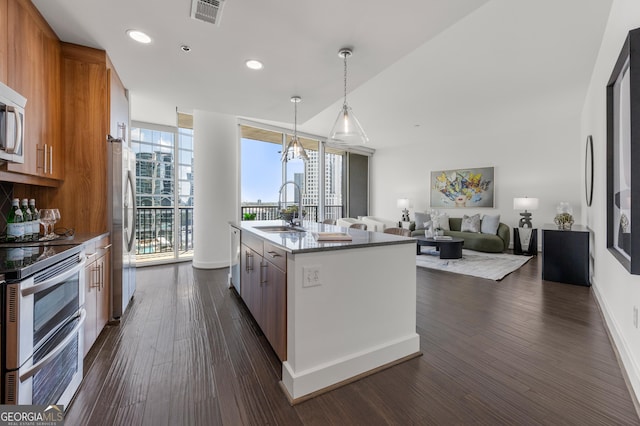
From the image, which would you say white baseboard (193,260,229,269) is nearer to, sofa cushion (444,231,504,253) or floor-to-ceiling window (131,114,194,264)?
floor-to-ceiling window (131,114,194,264)

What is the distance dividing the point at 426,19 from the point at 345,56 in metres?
0.78

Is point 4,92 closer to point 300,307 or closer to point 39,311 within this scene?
point 39,311

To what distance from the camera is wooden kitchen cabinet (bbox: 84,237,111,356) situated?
207cm

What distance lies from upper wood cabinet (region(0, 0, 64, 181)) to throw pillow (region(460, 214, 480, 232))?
293 inches

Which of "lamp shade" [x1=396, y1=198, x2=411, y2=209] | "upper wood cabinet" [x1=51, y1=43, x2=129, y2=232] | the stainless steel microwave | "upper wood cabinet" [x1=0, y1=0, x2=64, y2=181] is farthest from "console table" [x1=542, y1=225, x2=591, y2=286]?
"upper wood cabinet" [x1=0, y1=0, x2=64, y2=181]

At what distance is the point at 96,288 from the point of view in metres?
2.25

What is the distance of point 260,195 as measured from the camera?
648 cm

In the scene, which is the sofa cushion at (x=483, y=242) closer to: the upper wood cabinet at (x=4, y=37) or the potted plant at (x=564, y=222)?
the potted plant at (x=564, y=222)

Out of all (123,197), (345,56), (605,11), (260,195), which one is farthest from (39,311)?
(260,195)

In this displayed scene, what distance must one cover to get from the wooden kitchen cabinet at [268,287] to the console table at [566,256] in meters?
4.21

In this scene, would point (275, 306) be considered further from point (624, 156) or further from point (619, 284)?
point (619, 284)

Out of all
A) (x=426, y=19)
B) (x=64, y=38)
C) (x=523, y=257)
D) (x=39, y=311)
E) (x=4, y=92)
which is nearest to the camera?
(x=39, y=311)

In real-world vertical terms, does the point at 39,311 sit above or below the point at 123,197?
below

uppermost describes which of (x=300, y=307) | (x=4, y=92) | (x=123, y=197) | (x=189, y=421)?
(x=4, y=92)
